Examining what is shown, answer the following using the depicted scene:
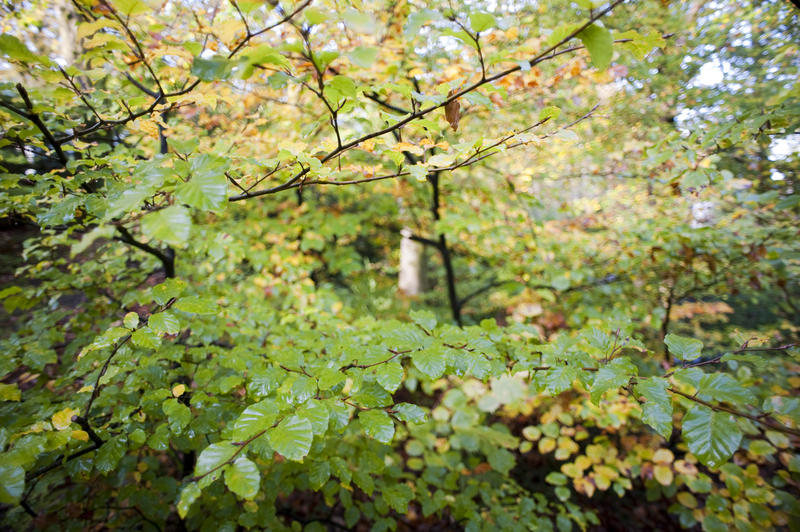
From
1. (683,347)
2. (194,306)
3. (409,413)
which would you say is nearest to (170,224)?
(194,306)

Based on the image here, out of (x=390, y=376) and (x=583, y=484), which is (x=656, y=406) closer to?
(x=390, y=376)

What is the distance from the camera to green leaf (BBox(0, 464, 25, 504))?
2.34ft

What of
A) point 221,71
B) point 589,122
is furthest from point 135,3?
point 589,122

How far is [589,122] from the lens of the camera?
3.12 m

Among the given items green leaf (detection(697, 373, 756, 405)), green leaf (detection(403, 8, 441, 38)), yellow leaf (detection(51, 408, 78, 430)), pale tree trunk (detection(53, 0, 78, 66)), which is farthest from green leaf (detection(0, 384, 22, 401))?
pale tree trunk (detection(53, 0, 78, 66))

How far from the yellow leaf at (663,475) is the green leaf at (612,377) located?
6.29 feet

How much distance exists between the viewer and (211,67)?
73 cm

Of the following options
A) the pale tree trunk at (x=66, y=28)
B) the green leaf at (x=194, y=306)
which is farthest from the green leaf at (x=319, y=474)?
the pale tree trunk at (x=66, y=28)

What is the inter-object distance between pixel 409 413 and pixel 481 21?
1.12 meters

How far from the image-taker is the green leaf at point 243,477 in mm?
696

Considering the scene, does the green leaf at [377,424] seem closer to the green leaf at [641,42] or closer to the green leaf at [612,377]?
the green leaf at [612,377]

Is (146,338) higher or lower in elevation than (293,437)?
higher

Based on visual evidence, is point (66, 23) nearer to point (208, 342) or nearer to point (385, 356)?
point (208, 342)

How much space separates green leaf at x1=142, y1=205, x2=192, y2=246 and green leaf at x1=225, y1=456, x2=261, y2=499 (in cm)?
53
